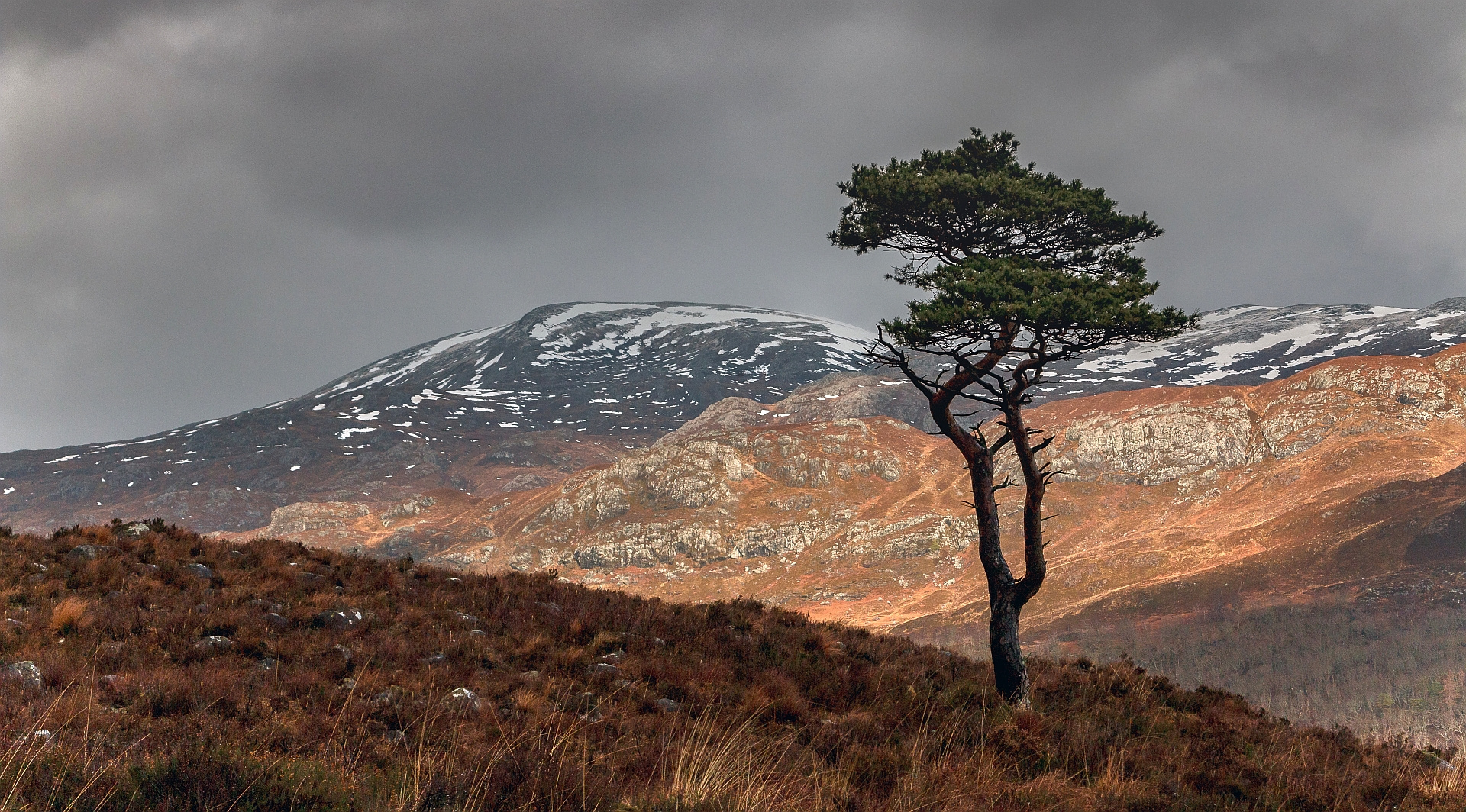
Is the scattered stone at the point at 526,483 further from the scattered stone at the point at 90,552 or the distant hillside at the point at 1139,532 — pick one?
the scattered stone at the point at 90,552

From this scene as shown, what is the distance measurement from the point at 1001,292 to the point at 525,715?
1001 cm

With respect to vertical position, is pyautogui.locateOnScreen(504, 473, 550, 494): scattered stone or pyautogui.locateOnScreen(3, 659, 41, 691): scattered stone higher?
pyautogui.locateOnScreen(3, 659, 41, 691): scattered stone

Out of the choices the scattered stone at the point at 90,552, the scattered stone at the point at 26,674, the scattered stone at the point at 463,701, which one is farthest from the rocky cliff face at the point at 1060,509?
the scattered stone at the point at 26,674

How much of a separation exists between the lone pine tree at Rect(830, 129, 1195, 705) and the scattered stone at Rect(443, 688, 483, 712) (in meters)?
7.12

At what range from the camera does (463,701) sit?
739cm

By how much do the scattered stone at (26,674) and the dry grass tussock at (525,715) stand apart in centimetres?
3

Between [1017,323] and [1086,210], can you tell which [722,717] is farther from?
[1086,210]

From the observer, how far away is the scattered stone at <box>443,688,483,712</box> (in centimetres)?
722

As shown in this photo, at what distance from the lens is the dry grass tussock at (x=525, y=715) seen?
480cm

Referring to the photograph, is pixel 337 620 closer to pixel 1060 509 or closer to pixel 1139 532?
pixel 1139 532

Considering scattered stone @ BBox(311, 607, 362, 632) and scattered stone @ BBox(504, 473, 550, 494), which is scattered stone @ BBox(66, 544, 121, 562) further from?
scattered stone @ BBox(504, 473, 550, 494)

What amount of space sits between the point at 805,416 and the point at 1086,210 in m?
182

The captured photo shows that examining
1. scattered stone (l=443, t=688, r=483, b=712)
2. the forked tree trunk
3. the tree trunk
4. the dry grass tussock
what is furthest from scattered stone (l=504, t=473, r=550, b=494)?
scattered stone (l=443, t=688, r=483, b=712)

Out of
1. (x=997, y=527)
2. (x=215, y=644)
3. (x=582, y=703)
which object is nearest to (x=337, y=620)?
(x=215, y=644)
